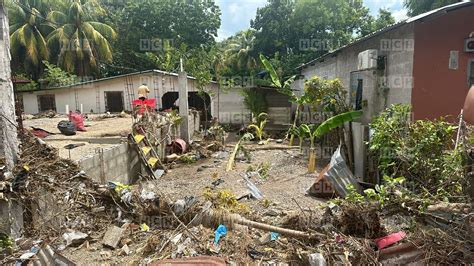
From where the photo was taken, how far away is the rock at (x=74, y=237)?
454cm

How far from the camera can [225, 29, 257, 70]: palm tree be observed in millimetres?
28281

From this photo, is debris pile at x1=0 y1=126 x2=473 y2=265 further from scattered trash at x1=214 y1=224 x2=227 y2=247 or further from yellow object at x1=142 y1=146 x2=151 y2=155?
yellow object at x1=142 y1=146 x2=151 y2=155

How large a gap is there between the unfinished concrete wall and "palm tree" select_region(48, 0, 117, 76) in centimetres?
2122

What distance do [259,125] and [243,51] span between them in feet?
48.5

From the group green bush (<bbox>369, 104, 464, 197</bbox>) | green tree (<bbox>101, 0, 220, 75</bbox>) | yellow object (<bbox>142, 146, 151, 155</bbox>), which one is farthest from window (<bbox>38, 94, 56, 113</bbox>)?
green bush (<bbox>369, 104, 464, 197</bbox>)

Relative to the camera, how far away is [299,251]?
3.96 metres

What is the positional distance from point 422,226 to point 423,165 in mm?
1763

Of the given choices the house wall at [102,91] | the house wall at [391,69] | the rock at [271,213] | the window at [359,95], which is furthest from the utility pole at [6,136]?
the house wall at [102,91]

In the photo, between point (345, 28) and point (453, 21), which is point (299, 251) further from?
point (345, 28)

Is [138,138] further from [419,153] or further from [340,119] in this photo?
[419,153]

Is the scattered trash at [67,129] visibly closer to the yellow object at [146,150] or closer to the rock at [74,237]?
the yellow object at [146,150]

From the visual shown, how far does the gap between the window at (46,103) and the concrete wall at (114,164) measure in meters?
15.2

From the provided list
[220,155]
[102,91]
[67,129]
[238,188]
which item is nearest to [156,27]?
[102,91]

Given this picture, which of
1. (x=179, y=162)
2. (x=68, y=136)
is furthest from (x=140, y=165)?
(x=68, y=136)
